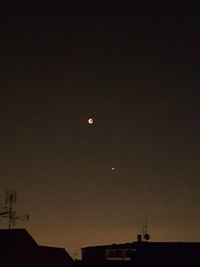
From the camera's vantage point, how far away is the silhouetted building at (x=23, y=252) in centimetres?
4650

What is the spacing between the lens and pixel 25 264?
4762 centimetres

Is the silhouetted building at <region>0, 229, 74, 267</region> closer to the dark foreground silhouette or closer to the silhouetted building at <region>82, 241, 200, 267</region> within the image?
the dark foreground silhouette

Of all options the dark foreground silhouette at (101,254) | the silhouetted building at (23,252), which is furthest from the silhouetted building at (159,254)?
the silhouetted building at (23,252)

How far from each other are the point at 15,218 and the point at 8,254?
12.4 feet

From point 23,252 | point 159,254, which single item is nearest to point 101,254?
point 159,254

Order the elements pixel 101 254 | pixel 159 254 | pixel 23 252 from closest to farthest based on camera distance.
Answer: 1. pixel 159 254
2. pixel 101 254
3. pixel 23 252

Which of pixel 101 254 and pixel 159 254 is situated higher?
pixel 101 254

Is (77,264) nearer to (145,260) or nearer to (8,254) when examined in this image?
(8,254)

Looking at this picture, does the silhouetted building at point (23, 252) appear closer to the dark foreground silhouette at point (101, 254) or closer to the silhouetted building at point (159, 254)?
the dark foreground silhouette at point (101, 254)

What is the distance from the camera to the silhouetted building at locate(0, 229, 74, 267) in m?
46.5

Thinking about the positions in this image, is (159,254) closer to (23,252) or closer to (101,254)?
(101,254)

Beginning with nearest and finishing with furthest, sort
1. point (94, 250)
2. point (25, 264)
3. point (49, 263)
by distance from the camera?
1. point (94, 250)
2. point (25, 264)
3. point (49, 263)

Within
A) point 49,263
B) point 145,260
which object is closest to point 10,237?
point 49,263

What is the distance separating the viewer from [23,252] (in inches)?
1893
